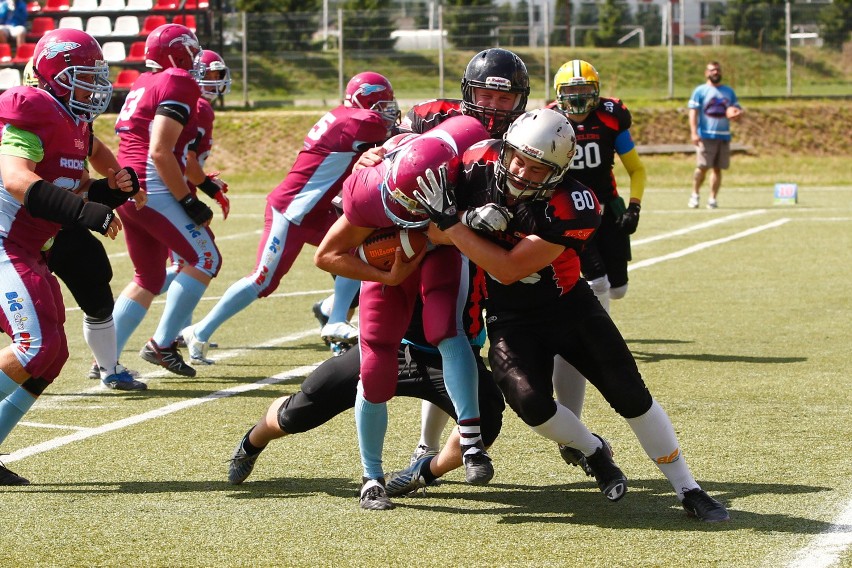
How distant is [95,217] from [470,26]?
24.5m

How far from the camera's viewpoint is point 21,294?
5.13 metres

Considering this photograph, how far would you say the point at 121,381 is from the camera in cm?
720

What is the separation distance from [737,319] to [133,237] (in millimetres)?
4312

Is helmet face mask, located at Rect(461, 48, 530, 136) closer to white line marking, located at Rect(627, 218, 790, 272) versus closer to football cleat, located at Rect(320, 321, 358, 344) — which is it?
football cleat, located at Rect(320, 321, 358, 344)

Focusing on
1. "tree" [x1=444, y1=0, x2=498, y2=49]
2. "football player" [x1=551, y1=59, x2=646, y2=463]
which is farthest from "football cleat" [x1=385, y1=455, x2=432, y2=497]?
"tree" [x1=444, y1=0, x2=498, y2=49]

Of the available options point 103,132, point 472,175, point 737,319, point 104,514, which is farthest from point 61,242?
point 103,132

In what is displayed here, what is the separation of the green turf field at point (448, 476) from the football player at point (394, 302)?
26cm

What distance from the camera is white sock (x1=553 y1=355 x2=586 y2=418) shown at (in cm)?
558

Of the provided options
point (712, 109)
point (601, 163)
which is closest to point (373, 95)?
point (601, 163)

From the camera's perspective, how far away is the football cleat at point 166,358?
7523 mm

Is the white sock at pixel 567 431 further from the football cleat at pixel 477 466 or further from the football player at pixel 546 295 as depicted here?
the football cleat at pixel 477 466

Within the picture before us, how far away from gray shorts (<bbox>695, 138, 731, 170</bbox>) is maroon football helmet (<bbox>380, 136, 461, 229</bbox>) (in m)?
13.7

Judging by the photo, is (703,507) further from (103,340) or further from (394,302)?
(103,340)

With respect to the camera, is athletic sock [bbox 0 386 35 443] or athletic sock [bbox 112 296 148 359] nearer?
athletic sock [bbox 0 386 35 443]
